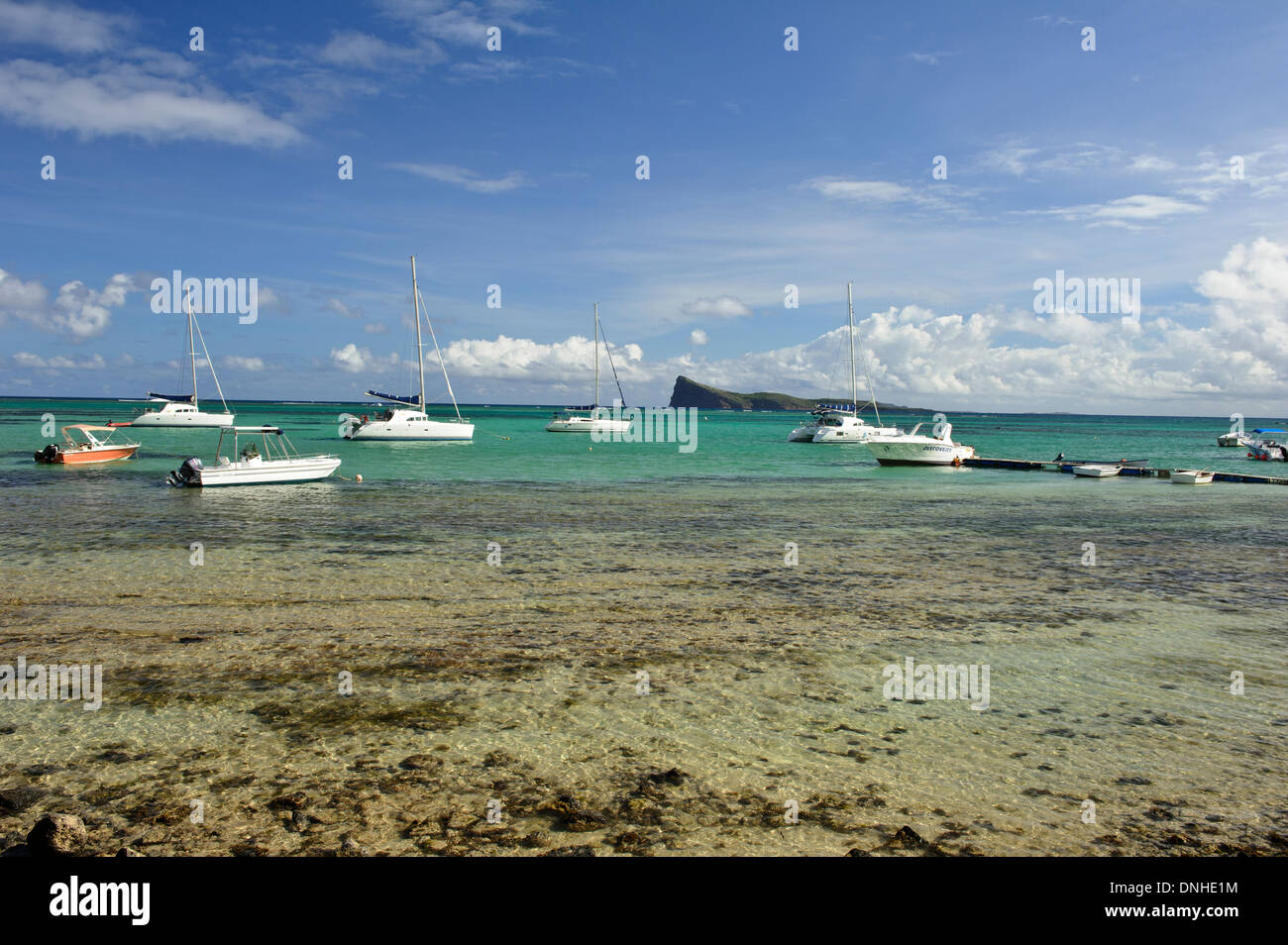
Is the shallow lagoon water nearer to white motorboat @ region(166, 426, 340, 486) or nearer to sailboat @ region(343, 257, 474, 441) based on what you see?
white motorboat @ region(166, 426, 340, 486)

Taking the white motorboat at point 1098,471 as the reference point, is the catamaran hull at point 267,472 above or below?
above

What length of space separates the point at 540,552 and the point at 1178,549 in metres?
16.9

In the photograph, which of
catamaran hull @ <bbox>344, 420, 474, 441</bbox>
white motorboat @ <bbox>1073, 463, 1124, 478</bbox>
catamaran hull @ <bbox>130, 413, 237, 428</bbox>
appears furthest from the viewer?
catamaran hull @ <bbox>130, 413, 237, 428</bbox>

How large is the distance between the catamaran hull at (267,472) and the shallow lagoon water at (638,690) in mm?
10686

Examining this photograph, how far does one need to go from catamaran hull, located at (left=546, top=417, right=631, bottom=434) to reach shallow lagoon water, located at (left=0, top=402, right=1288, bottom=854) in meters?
73.6

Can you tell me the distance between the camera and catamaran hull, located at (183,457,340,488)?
34.1 meters

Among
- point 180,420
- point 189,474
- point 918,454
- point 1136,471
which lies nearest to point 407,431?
point 189,474

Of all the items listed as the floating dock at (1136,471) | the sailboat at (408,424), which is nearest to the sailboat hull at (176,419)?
the sailboat at (408,424)

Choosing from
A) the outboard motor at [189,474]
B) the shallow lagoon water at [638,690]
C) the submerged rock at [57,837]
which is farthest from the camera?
the outboard motor at [189,474]

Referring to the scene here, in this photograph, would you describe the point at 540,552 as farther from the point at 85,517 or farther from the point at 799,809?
the point at 85,517

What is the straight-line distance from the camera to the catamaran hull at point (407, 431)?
71188 millimetres

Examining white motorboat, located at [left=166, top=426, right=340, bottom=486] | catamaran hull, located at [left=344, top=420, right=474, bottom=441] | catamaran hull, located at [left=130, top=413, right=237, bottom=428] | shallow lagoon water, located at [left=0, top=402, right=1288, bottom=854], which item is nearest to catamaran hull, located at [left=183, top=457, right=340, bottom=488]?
white motorboat, located at [left=166, top=426, right=340, bottom=486]

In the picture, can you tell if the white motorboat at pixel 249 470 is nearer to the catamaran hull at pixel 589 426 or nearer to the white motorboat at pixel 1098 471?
the white motorboat at pixel 1098 471
